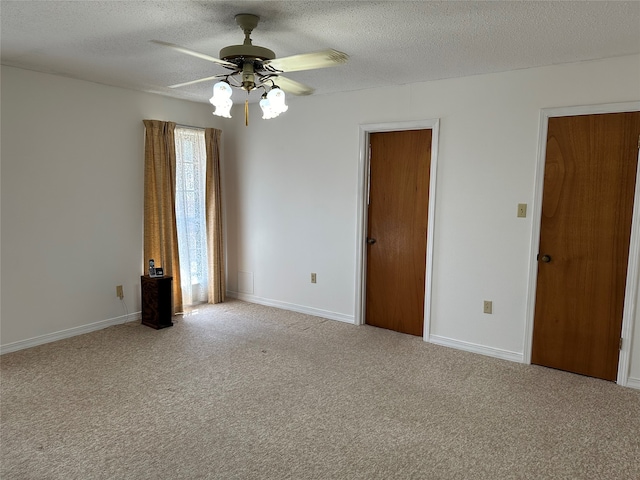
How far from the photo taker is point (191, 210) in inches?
198

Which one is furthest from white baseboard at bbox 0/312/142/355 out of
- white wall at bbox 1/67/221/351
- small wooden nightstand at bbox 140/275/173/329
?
small wooden nightstand at bbox 140/275/173/329

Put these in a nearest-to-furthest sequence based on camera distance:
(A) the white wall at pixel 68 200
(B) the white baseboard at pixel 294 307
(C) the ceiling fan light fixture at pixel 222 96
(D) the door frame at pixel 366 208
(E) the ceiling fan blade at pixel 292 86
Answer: (C) the ceiling fan light fixture at pixel 222 96, (E) the ceiling fan blade at pixel 292 86, (A) the white wall at pixel 68 200, (D) the door frame at pixel 366 208, (B) the white baseboard at pixel 294 307

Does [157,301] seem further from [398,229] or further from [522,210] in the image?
[522,210]

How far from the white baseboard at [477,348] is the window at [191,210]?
8.97 feet

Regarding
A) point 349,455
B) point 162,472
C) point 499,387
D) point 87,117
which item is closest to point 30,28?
point 87,117

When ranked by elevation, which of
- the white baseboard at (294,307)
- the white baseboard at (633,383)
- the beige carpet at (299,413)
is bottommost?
the beige carpet at (299,413)

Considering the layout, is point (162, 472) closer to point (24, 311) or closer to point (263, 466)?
point (263, 466)

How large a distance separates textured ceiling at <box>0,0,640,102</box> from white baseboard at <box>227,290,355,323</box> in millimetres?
Result: 2403

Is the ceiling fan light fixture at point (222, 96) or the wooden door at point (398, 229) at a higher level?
the ceiling fan light fixture at point (222, 96)

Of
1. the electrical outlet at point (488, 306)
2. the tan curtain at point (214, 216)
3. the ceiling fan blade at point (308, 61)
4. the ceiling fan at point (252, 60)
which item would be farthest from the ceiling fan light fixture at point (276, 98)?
the tan curtain at point (214, 216)

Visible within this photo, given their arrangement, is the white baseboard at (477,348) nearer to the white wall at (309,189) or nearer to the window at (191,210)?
the white wall at (309,189)

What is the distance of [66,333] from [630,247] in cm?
468

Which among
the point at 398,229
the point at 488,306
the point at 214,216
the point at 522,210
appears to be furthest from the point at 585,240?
the point at 214,216

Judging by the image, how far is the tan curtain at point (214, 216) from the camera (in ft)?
16.8
